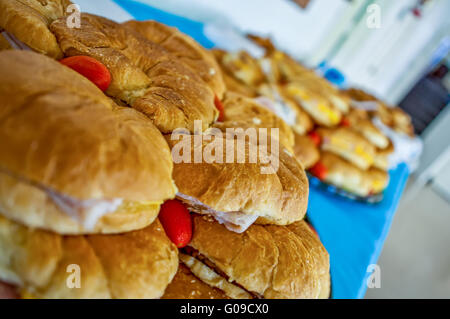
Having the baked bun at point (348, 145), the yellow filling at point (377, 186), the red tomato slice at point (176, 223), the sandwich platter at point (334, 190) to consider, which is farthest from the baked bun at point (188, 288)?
the yellow filling at point (377, 186)

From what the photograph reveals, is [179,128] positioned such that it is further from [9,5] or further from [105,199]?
[9,5]

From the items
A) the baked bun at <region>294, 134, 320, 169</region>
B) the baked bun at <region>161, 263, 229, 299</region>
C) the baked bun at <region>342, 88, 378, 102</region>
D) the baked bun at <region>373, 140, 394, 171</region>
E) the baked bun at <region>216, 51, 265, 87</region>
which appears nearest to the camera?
the baked bun at <region>161, 263, 229, 299</region>

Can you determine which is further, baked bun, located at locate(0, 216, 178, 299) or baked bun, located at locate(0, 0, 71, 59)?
baked bun, located at locate(0, 0, 71, 59)

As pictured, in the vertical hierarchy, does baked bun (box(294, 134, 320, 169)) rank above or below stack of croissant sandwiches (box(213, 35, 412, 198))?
below

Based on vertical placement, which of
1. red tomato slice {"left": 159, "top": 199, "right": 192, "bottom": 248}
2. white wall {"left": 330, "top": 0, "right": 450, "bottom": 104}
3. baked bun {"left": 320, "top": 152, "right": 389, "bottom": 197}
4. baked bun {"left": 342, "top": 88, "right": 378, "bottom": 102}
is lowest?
baked bun {"left": 320, "top": 152, "right": 389, "bottom": 197}

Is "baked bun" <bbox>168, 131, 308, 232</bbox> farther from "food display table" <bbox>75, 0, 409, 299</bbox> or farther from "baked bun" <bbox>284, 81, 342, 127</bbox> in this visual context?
"baked bun" <bbox>284, 81, 342, 127</bbox>

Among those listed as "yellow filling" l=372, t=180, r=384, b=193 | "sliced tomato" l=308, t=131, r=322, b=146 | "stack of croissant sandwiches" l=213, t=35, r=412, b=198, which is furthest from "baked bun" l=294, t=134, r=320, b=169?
"yellow filling" l=372, t=180, r=384, b=193

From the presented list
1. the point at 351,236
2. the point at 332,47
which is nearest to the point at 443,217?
the point at 332,47

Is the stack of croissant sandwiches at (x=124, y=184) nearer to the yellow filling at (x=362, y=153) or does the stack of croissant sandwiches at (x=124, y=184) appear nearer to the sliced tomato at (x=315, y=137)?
the sliced tomato at (x=315, y=137)
